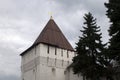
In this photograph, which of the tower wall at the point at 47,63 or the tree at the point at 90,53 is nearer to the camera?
the tree at the point at 90,53

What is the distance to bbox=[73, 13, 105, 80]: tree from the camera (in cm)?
2859

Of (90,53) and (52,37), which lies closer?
(90,53)

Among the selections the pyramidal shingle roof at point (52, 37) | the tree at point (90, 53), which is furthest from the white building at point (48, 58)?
the tree at point (90, 53)

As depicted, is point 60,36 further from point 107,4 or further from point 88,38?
point 107,4

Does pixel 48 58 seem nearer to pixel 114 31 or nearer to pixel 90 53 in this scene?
pixel 90 53

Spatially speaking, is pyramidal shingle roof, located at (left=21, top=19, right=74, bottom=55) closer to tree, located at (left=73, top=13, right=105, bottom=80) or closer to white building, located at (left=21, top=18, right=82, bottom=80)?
white building, located at (left=21, top=18, right=82, bottom=80)

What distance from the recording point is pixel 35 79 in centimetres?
4369

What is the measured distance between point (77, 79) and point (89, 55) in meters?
14.5

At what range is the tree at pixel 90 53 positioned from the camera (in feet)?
93.8

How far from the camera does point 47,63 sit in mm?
44094

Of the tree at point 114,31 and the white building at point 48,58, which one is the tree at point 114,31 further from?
the white building at point 48,58

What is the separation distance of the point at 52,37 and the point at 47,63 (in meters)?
4.83

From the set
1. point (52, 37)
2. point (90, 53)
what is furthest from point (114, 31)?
point (52, 37)

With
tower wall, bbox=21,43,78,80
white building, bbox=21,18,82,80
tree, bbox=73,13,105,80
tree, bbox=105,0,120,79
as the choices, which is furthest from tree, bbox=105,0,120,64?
tower wall, bbox=21,43,78,80
